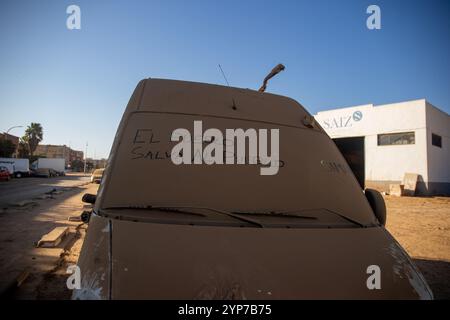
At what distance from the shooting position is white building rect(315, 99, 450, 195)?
21531 millimetres

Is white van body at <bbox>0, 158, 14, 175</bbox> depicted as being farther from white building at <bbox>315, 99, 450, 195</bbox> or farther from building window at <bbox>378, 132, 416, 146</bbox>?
building window at <bbox>378, 132, 416, 146</bbox>

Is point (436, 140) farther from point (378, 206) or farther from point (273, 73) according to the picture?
point (378, 206)

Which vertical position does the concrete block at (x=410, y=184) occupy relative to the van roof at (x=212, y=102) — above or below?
below

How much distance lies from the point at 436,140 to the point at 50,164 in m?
58.1

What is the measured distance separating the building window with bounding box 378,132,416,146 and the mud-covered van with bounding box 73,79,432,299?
77.8 feet

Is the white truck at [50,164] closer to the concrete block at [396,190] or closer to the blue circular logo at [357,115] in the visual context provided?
the blue circular logo at [357,115]

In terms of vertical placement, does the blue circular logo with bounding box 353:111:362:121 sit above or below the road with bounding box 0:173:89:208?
above

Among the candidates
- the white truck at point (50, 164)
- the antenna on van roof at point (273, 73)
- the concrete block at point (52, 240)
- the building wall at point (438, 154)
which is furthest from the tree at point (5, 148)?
the building wall at point (438, 154)

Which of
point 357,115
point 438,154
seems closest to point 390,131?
point 357,115

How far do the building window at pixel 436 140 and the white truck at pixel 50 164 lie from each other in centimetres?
5670

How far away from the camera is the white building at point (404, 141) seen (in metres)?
21.5

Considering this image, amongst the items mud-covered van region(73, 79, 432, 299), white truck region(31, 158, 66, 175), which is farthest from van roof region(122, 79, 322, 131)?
white truck region(31, 158, 66, 175)
